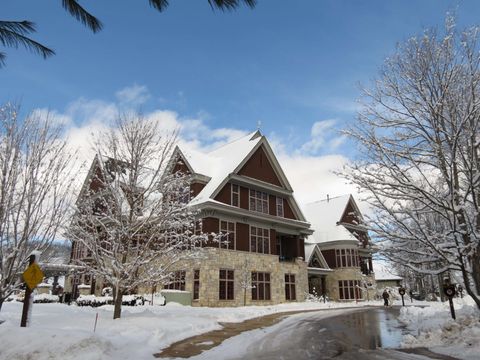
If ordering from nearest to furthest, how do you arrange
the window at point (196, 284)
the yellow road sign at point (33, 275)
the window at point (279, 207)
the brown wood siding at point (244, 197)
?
1. the yellow road sign at point (33, 275)
2. the window at point (196, 284)
3. the brown wood siding at point (244, 197)
4. the window at point (279, 207)

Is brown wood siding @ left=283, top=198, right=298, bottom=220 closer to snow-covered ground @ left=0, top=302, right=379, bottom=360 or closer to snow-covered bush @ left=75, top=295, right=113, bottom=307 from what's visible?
snow-covered bush @ left=75, top=295, right=113, bottom=307

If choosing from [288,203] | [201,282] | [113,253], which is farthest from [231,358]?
[288,203]

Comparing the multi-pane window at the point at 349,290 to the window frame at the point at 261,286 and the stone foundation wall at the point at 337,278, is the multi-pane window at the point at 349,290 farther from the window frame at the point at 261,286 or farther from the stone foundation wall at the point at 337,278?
the window frame at the point at 261,286

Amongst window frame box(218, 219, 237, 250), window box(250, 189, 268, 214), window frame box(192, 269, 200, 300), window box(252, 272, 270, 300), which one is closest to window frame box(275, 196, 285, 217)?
window box(250, 189, 268, 214)

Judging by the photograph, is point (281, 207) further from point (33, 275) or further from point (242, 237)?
point (33, 275)

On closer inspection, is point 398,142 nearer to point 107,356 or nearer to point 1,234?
point 107,356

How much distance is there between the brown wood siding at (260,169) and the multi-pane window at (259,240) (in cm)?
434

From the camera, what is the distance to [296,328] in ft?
51.6

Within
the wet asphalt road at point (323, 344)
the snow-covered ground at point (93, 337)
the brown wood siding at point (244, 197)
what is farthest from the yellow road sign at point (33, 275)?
the brown wood siding at point (244, 197)

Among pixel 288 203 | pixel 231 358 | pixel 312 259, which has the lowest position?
pixel 231 358

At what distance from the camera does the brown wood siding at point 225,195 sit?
98.1 feet

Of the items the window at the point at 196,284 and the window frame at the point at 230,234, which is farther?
the window frame at the point at 230,234

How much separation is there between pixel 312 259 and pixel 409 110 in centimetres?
3288

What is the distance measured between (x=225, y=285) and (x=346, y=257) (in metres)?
20.1
